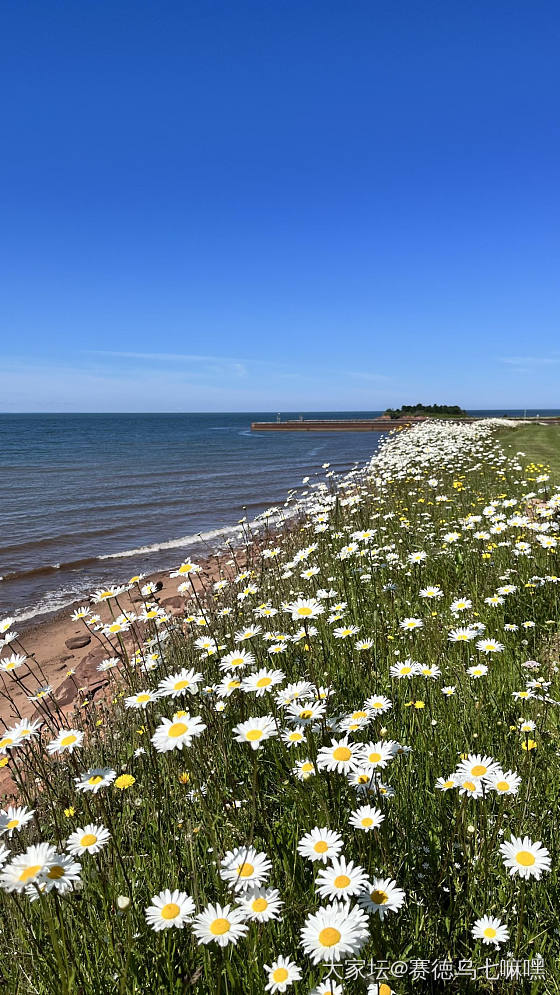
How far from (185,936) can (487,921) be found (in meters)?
1.05

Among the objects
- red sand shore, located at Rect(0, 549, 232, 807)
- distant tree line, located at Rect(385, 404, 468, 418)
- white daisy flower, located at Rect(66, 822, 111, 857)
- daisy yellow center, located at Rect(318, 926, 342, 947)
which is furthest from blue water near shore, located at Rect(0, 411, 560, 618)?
distant tree line, located at Rect(385, 404, 468, 418)

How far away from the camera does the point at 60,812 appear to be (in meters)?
2.87

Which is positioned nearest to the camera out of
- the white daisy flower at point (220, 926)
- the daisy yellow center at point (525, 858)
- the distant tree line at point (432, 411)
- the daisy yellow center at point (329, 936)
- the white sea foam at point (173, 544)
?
the daisy yellow center at point (329, 936)

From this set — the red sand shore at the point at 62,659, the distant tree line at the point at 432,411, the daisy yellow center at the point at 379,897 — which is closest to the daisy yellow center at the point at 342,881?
the daisy yellow center at the point at 379,897

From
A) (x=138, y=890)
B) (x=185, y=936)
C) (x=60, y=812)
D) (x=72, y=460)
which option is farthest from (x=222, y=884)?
(x=72, y=460)

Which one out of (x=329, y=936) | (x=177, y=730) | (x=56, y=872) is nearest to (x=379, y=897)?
(x=329, y=936)

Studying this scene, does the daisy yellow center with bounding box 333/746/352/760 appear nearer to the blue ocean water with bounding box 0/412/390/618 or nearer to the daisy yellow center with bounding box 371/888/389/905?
the daisy yellow center with bounding box 371/888/389/905

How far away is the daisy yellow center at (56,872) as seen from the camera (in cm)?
158

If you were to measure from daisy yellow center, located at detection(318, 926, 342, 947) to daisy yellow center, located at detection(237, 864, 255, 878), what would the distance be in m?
0.28

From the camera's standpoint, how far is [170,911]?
157 centimetres

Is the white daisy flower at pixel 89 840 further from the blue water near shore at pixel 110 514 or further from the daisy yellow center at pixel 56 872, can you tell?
the blue water near shore at pixel 110 514

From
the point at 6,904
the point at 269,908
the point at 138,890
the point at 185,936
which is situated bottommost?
the point at 6,904

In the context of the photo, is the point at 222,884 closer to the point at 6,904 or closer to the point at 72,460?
the point at 6,904

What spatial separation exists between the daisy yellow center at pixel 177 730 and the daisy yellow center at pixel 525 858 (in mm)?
1127
